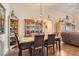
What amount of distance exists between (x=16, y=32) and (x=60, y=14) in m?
1.04

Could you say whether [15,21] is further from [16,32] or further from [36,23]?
[36,23]

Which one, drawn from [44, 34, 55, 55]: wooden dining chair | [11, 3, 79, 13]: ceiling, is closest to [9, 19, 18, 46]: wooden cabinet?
[11, 3, 79, 13]: ceiling

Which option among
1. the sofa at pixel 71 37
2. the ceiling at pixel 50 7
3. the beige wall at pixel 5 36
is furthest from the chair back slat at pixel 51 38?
the beige wall at pixel 5 36

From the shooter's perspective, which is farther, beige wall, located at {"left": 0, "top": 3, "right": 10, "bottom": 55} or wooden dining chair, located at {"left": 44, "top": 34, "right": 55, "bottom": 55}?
wooden dining chair, located at {"left": 44, "top": 34, "right": 55, "bottom": 55}

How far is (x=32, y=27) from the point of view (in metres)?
2.80

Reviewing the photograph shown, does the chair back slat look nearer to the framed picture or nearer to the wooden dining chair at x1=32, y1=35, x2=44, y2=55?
the wooden dining chair at x1=32, y1=35, x2=44, y2=55

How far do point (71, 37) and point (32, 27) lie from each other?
0.96 m

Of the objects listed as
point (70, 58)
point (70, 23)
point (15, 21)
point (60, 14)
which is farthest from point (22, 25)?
point (70, 58)

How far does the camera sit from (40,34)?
2.80m

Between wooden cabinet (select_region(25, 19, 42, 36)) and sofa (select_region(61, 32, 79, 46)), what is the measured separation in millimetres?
558

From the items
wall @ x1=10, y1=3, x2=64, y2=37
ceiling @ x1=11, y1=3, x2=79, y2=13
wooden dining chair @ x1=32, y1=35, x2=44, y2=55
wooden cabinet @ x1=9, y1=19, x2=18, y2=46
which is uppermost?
ceiling @ x1=11, y1=3, x2=79, y2=13

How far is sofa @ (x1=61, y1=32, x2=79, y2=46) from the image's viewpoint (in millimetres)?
2816

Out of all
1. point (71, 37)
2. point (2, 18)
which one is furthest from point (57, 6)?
point (2, 18)

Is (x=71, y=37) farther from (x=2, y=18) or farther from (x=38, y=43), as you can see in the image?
(x=2, y=18)
